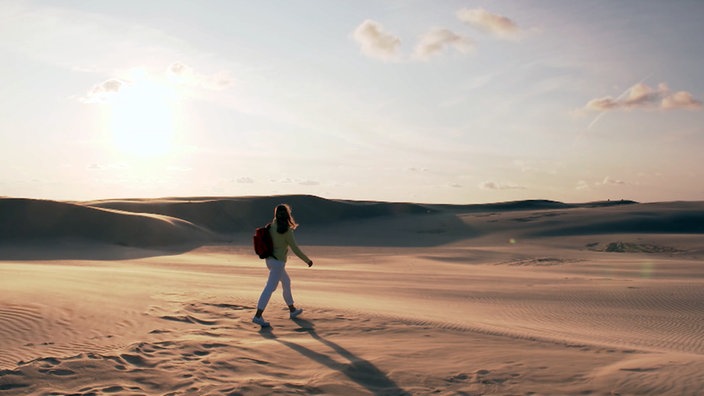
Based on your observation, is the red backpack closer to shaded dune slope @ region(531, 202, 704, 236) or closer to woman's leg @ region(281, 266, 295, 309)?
woman's leg @ region(281, 266, 295, 309)

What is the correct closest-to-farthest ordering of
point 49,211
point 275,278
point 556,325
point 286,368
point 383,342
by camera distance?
1. point 286,368
2. point 383,342
3. point 275,278
4. point 556,325
5. point 49,211

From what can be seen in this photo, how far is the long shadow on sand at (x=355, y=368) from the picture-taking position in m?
5.66

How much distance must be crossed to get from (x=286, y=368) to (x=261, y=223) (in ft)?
157

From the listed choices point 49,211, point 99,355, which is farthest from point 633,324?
point 49,211

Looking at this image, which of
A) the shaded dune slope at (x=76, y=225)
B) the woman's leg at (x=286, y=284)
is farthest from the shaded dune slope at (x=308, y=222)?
the woman's leg at (x=286, y=284)

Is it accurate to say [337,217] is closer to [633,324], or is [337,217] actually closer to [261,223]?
[261,223]

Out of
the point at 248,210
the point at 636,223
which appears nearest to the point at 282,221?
the point at 636,223

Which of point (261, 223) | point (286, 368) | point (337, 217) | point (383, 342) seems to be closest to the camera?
point (286, 368)

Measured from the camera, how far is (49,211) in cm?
3312

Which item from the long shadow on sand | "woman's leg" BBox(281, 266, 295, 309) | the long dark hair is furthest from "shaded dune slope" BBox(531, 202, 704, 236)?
the long shadow on sand

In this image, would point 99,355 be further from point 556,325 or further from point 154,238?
point 154,238

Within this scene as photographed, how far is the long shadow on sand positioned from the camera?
566 centimetres

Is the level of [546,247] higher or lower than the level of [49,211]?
lower

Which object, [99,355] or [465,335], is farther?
[465,335]
